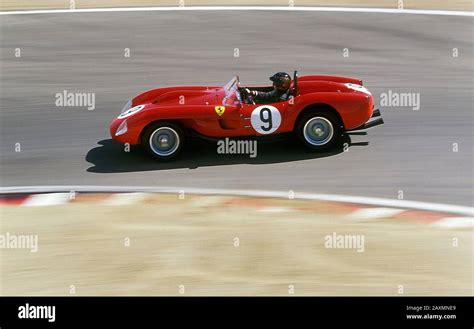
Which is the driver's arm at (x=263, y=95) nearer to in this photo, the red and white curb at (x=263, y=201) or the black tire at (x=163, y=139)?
the black tire at (x=163, y=139)

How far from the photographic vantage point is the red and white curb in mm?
9820

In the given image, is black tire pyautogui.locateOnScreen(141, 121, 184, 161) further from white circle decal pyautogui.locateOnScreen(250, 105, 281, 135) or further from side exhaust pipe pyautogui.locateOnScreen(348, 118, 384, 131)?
side exhaust pipe pyautogui.locateOnScreen(348, 118, 384, 131)

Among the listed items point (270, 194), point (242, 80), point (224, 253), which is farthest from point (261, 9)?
point (224, 253)

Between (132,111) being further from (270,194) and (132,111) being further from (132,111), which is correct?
(270,194)

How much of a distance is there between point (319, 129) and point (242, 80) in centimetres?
337

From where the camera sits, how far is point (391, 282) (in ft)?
27.1

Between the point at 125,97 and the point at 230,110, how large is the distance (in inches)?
125

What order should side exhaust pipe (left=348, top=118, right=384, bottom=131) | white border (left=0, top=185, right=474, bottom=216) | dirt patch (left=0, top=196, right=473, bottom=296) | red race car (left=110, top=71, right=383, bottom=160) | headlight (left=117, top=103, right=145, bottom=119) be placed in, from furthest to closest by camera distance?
1. side exhaust pipe (left=348, top=118, right=384, bottom=131)
2. headlight (left=117, top=103, right=145, bottom=119)
3. red race car (left=110, top=71, right=383, bottom=160)
4. white border (left=0, top=185, right=474, bottom=216)
5. dirt patch (left=0, top=196, right=473, bottom=296)

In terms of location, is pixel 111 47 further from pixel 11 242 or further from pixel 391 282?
pixel 391 282

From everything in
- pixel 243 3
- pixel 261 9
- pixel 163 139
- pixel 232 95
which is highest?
pixel 243 3

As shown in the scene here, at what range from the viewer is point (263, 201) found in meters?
10.3

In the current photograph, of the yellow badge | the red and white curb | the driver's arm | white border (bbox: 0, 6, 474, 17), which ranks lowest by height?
the red and white curb

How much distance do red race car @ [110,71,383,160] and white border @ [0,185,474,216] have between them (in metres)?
0.79

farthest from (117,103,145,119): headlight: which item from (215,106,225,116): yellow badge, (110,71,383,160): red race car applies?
(215,106,225,116): yellow badge
